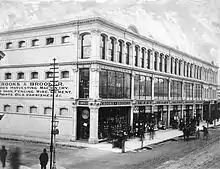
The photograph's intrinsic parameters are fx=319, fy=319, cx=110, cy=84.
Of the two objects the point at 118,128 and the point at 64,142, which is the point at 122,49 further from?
the point at 64,142

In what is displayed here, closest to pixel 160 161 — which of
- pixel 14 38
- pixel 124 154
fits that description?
pixel 124 154

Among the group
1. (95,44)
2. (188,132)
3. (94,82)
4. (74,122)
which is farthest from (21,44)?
(188,132)

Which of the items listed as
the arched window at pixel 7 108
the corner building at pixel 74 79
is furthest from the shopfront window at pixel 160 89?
the arched window at pixel 7 108

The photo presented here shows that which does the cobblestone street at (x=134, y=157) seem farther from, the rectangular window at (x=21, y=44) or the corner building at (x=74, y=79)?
the rectangular window at (x=21, y=44)

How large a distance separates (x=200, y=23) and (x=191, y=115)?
2476 cm

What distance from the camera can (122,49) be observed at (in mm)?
22562

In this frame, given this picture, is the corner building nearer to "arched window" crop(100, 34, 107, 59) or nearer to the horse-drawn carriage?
"arched window" crop(100, 34, 107, 59)

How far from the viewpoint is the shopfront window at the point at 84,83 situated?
20219 mm

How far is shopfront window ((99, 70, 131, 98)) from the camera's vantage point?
67.3 feet

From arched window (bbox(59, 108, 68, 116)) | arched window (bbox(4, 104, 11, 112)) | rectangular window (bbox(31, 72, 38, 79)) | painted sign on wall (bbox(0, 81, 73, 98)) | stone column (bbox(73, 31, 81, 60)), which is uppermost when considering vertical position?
stone column (bbox(73, 31, 81, 60))

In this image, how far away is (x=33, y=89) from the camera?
21.2 m

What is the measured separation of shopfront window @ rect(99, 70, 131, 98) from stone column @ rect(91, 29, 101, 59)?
4.01ft

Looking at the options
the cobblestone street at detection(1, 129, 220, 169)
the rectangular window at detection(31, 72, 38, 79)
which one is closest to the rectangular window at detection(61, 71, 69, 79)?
the rectangular window at detection(31, 72, 38, 79)

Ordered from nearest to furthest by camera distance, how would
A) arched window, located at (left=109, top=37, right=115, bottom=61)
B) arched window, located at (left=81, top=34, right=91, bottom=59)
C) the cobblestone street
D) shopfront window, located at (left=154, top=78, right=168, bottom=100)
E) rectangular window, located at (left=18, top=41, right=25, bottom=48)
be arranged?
the cobblestone street
arched window, located at (left=81, top=34, right=91, bottom=59)
rectangular window, located at (left=18, top=41, right=25, bottom=48)
arched window, located at (left=109, top=37, right=115, bottom=61)
shopfront window, located at (left=154, top=78, right=168, bottom=100)
